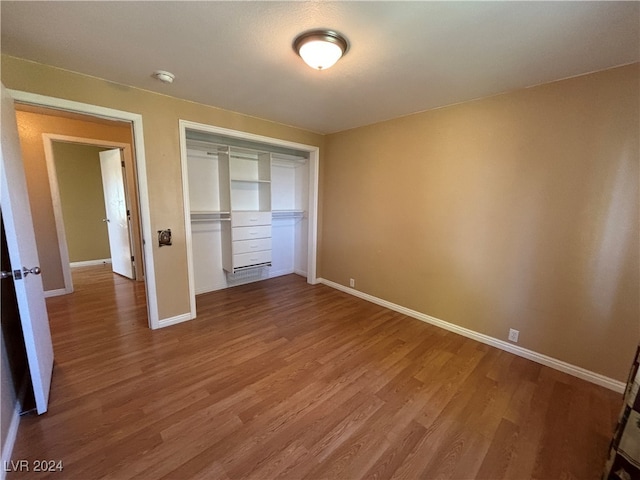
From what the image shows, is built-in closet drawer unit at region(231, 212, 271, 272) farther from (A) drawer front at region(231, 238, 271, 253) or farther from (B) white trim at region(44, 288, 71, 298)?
(B) white trim at region(44, 288, 71, 298)

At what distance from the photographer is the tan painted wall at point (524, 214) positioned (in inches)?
74.9

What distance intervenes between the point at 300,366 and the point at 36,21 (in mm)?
2808

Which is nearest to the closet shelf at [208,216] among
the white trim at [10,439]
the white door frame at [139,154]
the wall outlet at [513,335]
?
the white door frame at [139,154]

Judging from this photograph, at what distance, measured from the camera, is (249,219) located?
12.3 ft

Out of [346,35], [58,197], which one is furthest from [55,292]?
[346,35]

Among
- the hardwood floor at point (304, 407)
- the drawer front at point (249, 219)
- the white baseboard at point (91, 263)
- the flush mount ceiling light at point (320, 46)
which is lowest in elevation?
the hardwood floor at point (304, 407)

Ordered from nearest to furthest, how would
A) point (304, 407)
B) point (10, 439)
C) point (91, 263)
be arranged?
point (10, 439) < point (304, 407) < point (91, 263)

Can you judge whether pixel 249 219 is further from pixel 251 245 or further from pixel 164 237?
pixel 164 237

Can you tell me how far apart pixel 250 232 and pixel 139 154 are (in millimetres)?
1656

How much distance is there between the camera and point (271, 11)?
4.43 feet

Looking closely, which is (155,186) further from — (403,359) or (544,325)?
(544,325)

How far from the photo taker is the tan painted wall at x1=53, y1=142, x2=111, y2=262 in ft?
15.8

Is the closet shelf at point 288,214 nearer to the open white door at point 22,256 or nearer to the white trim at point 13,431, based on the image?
the open white door at point 22,256

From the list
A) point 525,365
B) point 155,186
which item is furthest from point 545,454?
point 155,186
